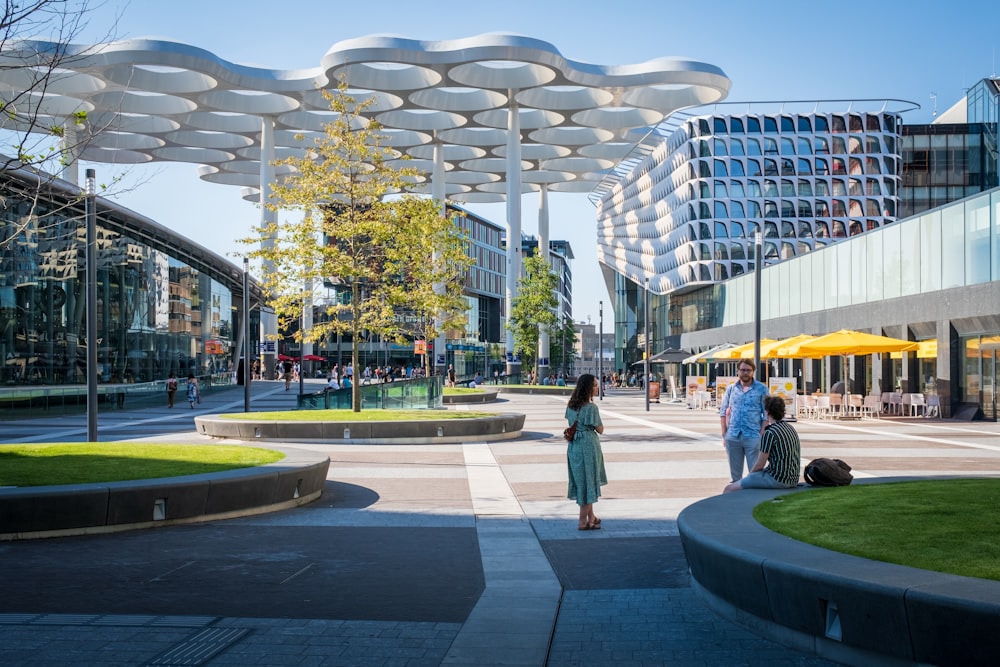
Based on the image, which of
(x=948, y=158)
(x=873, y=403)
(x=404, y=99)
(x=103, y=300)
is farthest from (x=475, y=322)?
(x=873, y=403)

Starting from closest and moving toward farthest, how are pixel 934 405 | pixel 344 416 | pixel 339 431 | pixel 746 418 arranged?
pixel 746 418 < pixel 339 431 < pixel 344 416 < pixel 934 405

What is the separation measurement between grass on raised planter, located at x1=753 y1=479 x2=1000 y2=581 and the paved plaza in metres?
0.90

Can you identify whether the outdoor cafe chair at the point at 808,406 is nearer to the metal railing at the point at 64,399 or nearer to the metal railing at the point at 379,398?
the metal railing at the point at 379,398

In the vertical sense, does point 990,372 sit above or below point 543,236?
below

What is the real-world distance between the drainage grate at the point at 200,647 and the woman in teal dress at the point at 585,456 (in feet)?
15.9

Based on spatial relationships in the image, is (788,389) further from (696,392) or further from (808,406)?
(696,392)

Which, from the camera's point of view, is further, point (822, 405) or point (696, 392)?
point (696, 392)

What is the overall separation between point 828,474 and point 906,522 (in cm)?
295

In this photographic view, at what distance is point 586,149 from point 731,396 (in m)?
74.7

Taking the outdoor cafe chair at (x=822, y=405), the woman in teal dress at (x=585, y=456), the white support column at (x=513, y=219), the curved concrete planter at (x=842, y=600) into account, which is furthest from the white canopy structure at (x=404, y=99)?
the curved concrete planter at (x=842, y=600)

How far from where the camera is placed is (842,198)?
7888 centimetres

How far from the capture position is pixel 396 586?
817 cm

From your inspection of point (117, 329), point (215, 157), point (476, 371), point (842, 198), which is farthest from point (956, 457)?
point (476, 371)

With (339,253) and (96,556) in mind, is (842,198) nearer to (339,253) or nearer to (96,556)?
(339,253)
